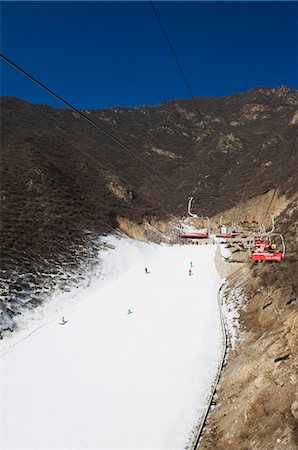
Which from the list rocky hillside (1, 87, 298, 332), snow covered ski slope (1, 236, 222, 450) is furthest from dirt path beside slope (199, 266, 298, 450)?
rocky hillside (1, 87, 298, 332)

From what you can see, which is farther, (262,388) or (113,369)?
(113,369)

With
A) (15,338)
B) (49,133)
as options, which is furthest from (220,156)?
(15,338)

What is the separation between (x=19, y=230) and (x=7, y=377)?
21.5 m

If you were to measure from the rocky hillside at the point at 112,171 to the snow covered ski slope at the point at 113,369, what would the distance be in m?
4.86

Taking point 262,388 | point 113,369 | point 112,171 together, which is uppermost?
point 112,171

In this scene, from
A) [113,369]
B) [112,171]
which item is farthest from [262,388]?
[112,171]

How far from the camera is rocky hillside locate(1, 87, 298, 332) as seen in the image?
36938 millimetres

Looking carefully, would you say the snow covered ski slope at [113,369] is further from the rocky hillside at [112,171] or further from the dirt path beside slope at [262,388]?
the rocky hillside at [112,171]

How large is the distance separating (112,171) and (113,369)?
201 ft

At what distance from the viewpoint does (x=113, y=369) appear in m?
17.8

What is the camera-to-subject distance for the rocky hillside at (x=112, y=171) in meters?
36.9

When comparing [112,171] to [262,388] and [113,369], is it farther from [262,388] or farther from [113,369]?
[262,388]

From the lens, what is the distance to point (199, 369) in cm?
1627

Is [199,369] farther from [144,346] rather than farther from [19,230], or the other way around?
[19,230]
